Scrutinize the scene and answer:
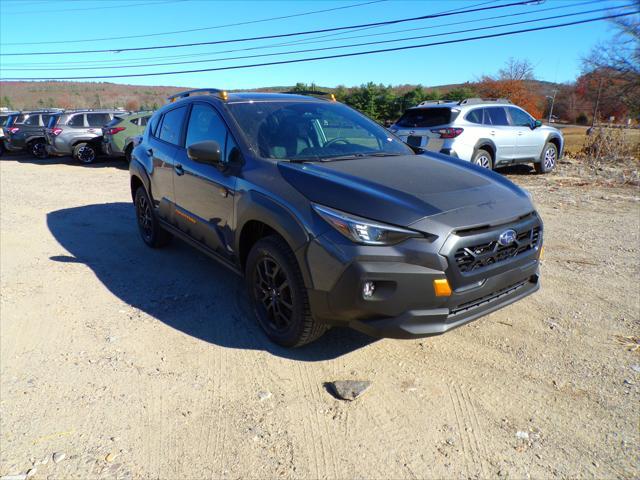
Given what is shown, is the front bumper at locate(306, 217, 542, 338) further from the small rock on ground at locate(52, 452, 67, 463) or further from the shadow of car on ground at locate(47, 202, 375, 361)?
the small rock on ground at locate(52, 452, 67, 463)

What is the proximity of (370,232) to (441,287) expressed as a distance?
1.67 feet

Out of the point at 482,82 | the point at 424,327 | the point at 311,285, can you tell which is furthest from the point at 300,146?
the point at 482,82

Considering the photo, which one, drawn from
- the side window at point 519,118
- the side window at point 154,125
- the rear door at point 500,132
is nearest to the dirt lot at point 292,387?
the side window at point 154,125

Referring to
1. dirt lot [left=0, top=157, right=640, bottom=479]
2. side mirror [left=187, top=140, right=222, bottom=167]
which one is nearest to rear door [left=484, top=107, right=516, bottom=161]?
dirt lot [left=0, top=157, right=640, bottom=479]

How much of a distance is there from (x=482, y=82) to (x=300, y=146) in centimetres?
4501

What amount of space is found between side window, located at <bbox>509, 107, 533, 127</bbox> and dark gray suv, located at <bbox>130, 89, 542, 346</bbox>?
7.77 metres

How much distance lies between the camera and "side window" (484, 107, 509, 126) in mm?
10173

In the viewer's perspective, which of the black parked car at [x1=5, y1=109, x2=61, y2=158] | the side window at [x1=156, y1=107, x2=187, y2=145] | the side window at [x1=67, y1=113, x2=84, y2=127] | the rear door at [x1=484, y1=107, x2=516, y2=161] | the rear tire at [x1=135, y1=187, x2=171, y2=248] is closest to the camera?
the side window at [x1=156, y1=107, x2=187, y2=145]

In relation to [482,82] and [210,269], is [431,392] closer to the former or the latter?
[210,269]

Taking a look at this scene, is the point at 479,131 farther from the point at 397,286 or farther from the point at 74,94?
the point at 74,94

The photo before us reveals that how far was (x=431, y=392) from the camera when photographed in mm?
2812

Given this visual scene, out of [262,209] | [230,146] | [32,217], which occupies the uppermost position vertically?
[230,146]

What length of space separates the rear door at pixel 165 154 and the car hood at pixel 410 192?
1.84 meters

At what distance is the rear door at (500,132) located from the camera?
1010 cm
